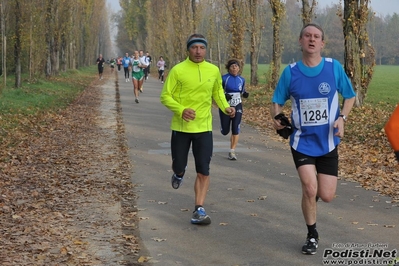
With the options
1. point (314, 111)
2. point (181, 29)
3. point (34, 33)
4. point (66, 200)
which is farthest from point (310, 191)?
point (181, 29)

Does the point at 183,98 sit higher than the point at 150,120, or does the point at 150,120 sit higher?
the point at 183,98

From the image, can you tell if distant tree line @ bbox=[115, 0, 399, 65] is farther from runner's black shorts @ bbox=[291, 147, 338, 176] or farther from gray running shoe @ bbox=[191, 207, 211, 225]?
runner's black shorts @ bbox=[291, 147, 338, 176]

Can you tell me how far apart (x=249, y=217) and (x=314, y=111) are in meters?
1.99

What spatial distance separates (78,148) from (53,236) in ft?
22.4

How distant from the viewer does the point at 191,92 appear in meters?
7.31

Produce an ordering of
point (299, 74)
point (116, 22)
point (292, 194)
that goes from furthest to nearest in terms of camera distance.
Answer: point (116, 22), point (292, 194), point (299, 74)

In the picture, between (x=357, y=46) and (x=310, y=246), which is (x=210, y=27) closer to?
(x=357, y=46)

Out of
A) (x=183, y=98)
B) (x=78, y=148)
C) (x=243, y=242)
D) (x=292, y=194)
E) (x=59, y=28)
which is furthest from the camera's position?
(x=59, y=28)

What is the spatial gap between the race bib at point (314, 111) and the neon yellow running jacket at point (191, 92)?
156 cm

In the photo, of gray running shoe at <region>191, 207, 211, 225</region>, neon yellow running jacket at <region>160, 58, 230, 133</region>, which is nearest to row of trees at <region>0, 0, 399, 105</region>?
neon yellow running jacket at <region>160, 58, 230, 133</region>

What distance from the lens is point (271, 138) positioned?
50.6 ft

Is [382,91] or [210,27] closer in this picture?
[382,91]

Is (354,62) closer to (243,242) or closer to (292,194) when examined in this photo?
(292,194)

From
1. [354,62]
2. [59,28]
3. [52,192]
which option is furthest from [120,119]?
[59,28]
